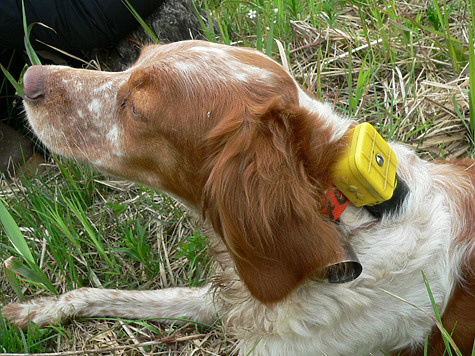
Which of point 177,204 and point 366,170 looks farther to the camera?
point 177,204

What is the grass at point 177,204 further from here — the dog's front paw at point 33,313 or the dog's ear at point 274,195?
the dog's ear at point 274,195

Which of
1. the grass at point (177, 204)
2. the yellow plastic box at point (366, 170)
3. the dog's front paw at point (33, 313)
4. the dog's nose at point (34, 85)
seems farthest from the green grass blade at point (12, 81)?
the yellow plastic box at point (366, 170)

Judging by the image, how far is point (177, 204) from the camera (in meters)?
2.85

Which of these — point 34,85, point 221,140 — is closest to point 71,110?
point 34,85

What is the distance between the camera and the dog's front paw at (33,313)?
2.41 m

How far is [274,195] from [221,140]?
0.96 ft

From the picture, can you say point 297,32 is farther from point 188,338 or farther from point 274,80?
point 188,338

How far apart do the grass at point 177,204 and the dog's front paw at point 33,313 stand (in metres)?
0.05

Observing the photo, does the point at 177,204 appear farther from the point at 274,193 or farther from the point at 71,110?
the point at 274,193

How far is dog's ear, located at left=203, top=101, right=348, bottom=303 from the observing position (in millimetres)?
1586

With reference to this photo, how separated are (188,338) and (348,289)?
2.99 ft

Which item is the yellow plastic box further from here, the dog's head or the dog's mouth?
the dog's mouth

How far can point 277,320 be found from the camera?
191 centimetres

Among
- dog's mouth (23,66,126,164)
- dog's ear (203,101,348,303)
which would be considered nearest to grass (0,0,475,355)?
dog's mouth (23,66,126,164)
